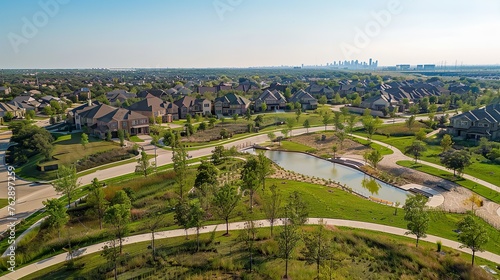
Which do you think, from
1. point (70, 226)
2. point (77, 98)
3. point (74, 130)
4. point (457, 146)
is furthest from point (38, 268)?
point (77, 98)

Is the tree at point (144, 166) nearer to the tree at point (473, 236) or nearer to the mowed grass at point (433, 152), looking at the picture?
the tree at point (473, 236)

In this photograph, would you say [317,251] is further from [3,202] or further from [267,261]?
[3,202]

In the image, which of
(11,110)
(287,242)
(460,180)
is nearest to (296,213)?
(287,242)

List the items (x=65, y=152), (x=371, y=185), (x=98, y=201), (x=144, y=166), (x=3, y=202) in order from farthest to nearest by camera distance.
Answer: (x=65, y=152)
(x=371, y=185)
(x=144, y=166)
(x=3, y=202)
(x=98, y=201)

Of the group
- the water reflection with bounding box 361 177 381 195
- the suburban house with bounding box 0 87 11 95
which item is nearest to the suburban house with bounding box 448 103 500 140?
the water reflection with bounding box 361 177 381 195

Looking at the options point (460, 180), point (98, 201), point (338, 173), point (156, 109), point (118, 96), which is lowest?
point (338, 173)

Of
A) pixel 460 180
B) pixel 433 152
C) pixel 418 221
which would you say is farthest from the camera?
pixel 433 152

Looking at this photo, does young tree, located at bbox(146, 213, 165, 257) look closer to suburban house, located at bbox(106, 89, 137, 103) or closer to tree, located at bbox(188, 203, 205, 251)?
tree, located at bbox(188, 203, 205, 251)
